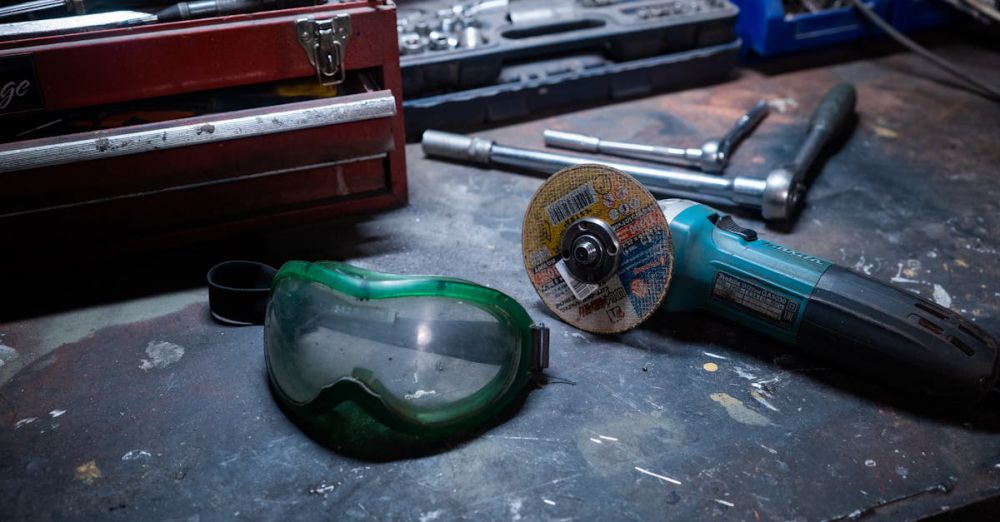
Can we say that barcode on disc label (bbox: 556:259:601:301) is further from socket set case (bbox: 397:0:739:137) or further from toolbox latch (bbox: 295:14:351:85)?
socket set case (bbox: 397:0:739:137)

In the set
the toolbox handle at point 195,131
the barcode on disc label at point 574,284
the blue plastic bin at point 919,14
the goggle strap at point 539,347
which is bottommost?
the goggle strap at point 539,347

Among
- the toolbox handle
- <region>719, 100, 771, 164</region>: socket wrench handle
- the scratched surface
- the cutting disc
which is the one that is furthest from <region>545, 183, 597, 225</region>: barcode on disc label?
<region>719, 100, 771, 164</region>: socket wrench handle

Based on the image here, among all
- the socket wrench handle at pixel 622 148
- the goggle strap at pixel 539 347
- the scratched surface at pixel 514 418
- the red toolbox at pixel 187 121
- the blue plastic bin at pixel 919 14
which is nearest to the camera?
the scratched surface at pixel 514 418

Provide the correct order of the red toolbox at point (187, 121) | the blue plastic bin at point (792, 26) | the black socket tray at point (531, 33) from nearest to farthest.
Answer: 1. the red toolbox at point (187, 121)
2. the black socket tray at point (531, 33)
3. the blue plastic bin at point (792, 26)

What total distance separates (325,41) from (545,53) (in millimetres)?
725

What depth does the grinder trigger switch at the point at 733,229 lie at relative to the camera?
3.72ft

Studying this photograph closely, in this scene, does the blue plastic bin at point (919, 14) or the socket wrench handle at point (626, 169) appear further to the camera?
the blue plastic bin at point (919, 14)

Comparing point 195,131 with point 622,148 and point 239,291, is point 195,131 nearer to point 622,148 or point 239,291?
point 239,291

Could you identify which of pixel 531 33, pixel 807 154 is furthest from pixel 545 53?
pixel 807 154

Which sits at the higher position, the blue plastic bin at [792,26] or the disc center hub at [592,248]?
the blue plastic bin at [792,26]

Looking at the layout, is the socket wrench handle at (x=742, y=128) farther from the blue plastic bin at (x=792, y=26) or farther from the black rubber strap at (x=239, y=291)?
the black rubber strap at (x=239, y=291)

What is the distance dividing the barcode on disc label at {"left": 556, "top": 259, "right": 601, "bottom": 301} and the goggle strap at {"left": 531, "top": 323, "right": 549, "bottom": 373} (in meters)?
0.13

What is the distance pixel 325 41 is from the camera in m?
1.26

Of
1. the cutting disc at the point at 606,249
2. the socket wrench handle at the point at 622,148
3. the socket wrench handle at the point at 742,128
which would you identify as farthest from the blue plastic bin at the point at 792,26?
the cutting disc at the point at 606,249
